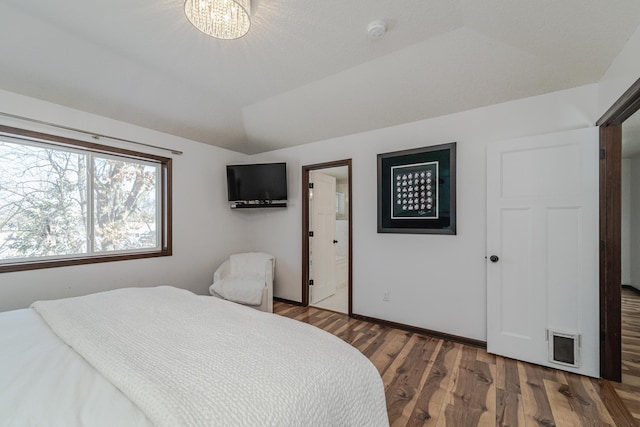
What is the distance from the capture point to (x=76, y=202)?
8.55 ft

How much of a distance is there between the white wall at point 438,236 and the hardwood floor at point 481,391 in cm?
40

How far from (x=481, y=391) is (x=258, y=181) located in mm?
3270

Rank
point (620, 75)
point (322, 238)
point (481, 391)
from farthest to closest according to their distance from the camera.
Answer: point (322, 238)
point (481, 391)
point (620, 75)

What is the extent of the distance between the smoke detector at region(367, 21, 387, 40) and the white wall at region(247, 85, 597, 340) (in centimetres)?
120

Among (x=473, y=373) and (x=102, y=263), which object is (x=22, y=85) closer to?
(x=102, y=263)

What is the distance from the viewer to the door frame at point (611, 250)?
192 cm

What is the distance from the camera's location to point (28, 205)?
2336 mm

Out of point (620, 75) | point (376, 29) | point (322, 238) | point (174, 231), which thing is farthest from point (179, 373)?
point (322, 238)

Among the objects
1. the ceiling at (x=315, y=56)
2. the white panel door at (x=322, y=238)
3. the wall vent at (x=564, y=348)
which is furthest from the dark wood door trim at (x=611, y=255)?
the white panel door at (x=322, y=238)

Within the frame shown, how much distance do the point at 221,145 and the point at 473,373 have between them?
393 centimetres

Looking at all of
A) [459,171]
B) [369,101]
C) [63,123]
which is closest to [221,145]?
[63,123]

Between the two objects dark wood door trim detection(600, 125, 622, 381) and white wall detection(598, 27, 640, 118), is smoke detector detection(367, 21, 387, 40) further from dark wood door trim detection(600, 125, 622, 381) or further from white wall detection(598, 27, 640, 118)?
dark wood door trim detection(600, 125, 622, 381)

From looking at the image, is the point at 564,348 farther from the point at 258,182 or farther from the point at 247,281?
the point at 258,182

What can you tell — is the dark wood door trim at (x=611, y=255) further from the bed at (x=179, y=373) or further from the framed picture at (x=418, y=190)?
the bed at (x=179, y=373)
